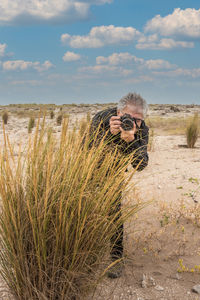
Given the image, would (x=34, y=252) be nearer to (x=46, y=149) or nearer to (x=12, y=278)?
(x=12, y=278)

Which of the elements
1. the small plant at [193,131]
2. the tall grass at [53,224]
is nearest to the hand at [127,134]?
the tall grass at [53,224]

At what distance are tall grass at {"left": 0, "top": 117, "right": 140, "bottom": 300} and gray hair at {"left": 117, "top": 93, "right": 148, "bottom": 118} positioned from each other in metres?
0.80

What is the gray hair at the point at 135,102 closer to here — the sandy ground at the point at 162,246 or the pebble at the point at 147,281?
the sandy ground at the point at 162,246

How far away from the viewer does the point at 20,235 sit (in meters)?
1.60

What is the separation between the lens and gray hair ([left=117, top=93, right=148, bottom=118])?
8.00 ft

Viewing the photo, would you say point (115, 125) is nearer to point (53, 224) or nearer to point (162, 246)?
point (53, 224)

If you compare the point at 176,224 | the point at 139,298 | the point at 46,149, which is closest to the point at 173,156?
the point at 176,224

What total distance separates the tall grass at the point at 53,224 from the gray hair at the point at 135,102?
80 centimetres

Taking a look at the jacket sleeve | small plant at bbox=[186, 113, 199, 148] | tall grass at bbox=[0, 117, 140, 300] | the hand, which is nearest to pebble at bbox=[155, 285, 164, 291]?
tall grass at bbox=[0, 117, 140, 300]

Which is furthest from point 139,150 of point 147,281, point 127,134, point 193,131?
point 193,131

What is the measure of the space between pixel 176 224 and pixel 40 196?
6.73ft

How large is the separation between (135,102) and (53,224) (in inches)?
48.9

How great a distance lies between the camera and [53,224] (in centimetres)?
164

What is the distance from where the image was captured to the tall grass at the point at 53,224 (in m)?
1.61
